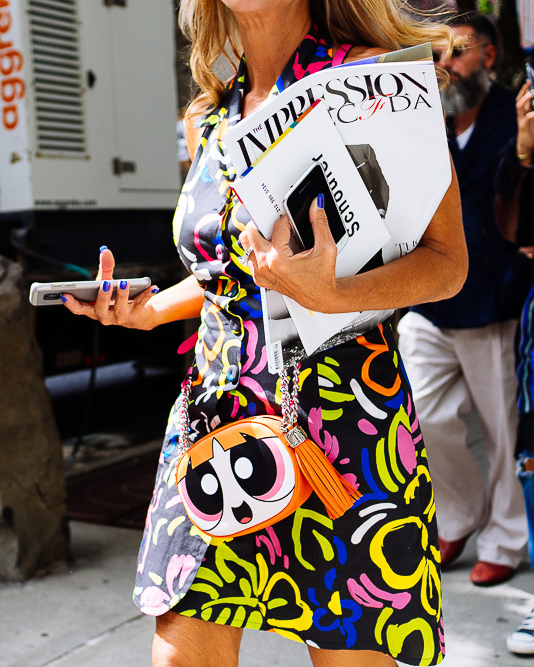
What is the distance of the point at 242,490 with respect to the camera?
1.48 metres

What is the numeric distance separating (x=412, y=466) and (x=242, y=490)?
1.02 feet

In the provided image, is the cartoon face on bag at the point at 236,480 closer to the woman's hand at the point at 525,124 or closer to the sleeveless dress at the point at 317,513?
the sleeveless dress at the point at 317,513

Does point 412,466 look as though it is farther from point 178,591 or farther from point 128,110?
point 128,110

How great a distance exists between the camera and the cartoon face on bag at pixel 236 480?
144 centimetres

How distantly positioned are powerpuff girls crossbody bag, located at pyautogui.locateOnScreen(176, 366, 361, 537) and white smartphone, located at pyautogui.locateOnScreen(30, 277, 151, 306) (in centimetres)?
37

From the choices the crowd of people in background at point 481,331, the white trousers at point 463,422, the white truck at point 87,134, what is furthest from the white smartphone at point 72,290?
the white truck at point 87,134

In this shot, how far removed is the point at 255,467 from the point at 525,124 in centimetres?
195

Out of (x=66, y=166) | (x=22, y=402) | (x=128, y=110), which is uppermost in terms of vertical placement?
(x=128, y=110)

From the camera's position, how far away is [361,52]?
1532 millimetres

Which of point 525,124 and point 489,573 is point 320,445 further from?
point 489,573

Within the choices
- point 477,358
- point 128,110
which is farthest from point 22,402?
point 128,110

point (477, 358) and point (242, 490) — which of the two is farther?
point (477, 358)

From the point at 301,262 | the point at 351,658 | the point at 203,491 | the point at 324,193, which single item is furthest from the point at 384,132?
the point at 351,658

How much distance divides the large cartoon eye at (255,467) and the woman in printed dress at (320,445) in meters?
0.08
